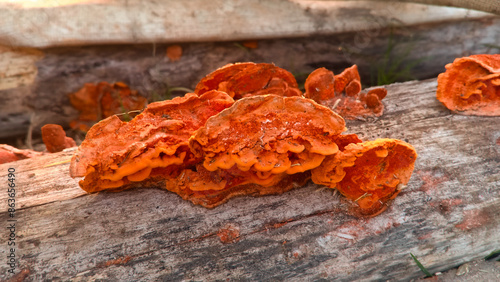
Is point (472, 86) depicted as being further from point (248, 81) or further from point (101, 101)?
point (101, 101)

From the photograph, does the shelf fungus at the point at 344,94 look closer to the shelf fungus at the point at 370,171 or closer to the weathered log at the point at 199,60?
the shelf fungus at the point at 370,171

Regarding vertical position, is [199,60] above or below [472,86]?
below

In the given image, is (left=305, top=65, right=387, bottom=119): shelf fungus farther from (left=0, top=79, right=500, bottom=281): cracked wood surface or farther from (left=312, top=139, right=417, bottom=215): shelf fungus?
(left=312, top=139, right=417, bottom=215): shelf fungus

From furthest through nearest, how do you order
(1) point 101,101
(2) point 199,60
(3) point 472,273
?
(2) point 199,60 < (1) point 101,101 < (3) point 472,273

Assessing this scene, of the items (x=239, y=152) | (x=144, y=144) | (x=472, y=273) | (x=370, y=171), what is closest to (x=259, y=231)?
(x=239, y=152)

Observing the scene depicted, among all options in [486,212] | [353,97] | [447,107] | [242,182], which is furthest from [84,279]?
[447,107]
